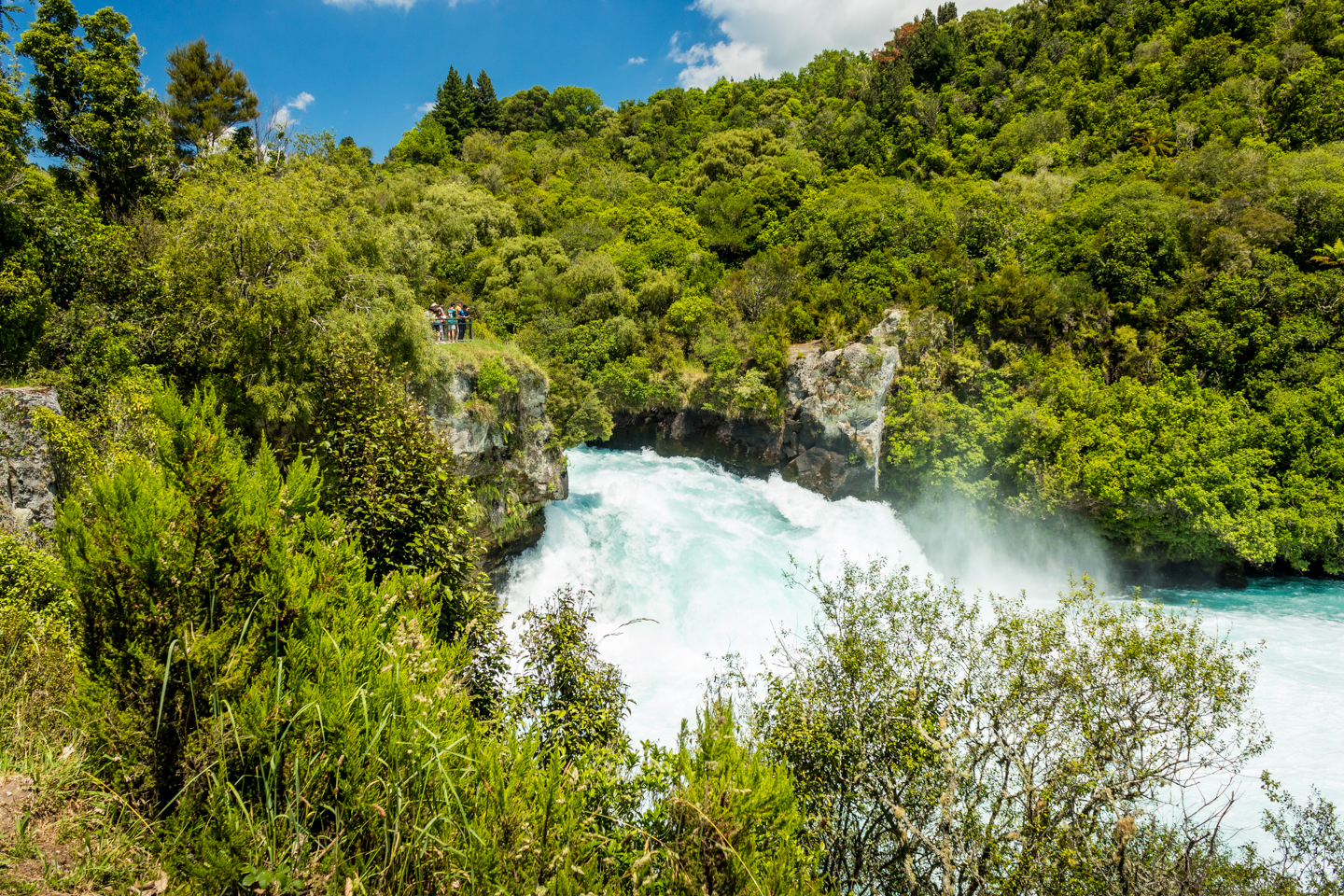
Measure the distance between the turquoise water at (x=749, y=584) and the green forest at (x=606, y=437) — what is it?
121 cm

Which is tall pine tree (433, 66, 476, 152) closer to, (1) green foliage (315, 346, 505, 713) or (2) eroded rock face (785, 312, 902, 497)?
(2) eroded rock face (785, 312, 902, 497)

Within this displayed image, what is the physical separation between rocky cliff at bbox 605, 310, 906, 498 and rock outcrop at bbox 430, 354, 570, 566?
1067 centimetres

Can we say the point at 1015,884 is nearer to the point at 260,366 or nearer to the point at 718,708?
the point at 718,708

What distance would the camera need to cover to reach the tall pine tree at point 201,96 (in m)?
23.9

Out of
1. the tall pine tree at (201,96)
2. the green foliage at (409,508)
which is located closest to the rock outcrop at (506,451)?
the green foliage at (409,508)

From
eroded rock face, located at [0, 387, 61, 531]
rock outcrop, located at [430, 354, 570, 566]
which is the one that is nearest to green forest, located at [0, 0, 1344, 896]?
eroded rock face, located at [0, 387, 61, 531]

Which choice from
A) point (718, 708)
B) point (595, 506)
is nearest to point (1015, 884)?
point (718, 708)

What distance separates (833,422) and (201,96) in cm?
3109

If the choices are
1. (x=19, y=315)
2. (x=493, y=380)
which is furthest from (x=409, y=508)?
(x=19, y=315)

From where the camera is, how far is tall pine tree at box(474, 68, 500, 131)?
6344 cm

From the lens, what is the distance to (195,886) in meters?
2.84

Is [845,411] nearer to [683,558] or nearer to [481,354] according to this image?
[683,558]

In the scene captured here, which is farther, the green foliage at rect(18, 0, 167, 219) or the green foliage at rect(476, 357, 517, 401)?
the green foliage at rect(476, 357, 517, 401)

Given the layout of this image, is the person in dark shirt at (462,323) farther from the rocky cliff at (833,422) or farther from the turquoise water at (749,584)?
the rocky cliff at (833,422)
